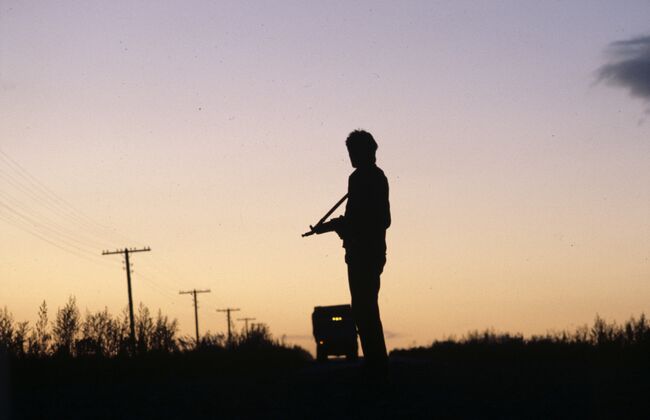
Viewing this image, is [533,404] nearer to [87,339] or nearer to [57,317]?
[87,339]

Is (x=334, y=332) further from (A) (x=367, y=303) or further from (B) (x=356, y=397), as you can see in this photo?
(B) (x=356, y=397)

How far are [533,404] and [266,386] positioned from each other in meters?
4.31

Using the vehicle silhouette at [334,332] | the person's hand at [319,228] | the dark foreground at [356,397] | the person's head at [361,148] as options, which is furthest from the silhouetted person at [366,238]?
the vehicle silhouette at [334,332]

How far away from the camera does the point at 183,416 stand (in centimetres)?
689

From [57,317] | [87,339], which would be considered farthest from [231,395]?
[57,317]

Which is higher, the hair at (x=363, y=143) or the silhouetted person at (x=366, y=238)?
the hair at (x=363, y=143)

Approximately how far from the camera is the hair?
962 cm

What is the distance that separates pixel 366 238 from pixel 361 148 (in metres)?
0.91

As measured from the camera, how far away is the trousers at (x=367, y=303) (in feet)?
30.6

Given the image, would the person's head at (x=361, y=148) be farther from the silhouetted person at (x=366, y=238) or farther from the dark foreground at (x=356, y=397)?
the dark foreground at (x=356, y=397)

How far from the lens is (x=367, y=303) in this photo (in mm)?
9328

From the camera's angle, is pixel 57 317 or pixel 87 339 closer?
pixel 87 339

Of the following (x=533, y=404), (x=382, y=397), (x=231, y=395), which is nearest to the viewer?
(x=533, y=404)

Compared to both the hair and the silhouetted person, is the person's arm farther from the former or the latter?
the hair
